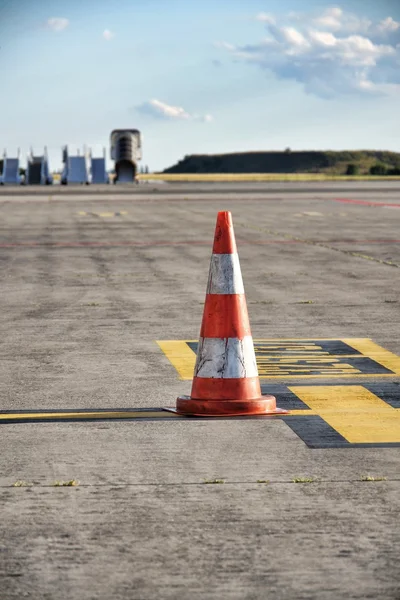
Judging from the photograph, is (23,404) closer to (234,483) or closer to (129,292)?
(234,483)

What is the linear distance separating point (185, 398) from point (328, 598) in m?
3.40

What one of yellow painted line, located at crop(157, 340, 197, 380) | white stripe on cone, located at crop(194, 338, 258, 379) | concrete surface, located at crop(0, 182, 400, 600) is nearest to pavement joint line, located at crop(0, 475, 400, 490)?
concrete surface, located at crop(0, 182, 400, 600)

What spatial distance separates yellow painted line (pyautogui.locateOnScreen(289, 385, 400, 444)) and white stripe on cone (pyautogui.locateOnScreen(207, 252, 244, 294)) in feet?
2.75

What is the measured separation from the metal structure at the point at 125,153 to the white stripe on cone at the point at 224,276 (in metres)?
105

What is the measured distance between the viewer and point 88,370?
9.08 metres

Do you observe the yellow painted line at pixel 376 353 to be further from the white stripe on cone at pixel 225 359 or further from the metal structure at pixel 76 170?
the metal structure at pixel 76 170

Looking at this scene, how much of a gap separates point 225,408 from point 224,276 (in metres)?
0.93

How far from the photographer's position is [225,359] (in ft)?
24.9

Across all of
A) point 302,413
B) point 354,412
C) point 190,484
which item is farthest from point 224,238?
point 190,484

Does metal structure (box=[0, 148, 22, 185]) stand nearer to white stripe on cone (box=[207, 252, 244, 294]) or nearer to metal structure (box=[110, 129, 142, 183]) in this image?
metal structure (box=[110, 129, 142, 183])

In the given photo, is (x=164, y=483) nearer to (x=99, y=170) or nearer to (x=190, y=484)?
(x=190, y=484)

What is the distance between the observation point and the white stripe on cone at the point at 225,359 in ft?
24.8

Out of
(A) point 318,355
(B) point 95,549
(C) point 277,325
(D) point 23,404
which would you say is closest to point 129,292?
(C) point 277,325

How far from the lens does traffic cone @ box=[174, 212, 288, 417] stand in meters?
7.39
